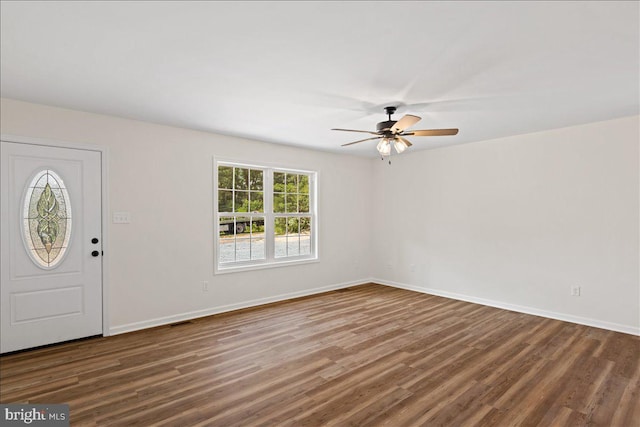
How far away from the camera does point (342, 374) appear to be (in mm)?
2877

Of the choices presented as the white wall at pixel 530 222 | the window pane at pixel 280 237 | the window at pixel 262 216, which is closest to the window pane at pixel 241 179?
the window at pixel 262 216

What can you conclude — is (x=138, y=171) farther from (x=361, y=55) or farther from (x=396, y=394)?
(x=396, y=394)

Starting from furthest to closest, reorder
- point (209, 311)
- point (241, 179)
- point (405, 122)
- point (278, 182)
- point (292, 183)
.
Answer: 1. point (292, 183)
2. point (278, 182)
3. point (241, 179)
4. point (209, 311)
5. point (405, 122)

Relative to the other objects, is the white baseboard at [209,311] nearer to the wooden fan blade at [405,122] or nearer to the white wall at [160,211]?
the white wall at [160,211]

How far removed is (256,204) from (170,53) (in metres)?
3.05

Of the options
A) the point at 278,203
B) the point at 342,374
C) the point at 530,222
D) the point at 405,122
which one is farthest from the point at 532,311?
the point at 278,203

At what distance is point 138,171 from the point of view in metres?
4.03

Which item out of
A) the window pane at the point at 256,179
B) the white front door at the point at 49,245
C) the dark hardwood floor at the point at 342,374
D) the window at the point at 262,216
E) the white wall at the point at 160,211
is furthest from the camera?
the window pane at the point at 256,179

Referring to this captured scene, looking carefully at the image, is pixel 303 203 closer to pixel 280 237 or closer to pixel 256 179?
pixel 280 237

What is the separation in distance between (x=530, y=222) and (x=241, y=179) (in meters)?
4.12

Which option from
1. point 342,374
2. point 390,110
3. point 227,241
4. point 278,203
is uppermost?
point 390,110

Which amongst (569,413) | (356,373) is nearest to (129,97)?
(356,373)

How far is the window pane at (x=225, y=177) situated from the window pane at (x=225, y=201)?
0.09m

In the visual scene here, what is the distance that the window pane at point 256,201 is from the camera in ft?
17.1
